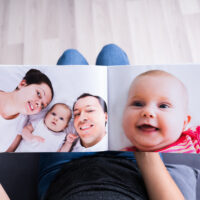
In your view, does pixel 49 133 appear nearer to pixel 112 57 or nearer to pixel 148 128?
pixel 148 128

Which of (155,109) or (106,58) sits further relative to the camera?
(106,58)

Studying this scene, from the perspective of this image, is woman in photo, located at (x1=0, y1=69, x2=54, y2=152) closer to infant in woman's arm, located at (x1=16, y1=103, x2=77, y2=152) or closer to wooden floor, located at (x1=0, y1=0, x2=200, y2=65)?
infant in woman's arm, located at (x1=16, y1=103, x2=77, y2=152)

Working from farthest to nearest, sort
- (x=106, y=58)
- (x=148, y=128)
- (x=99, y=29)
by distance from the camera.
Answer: (x=99, y=29) < (x=106, y=58) < (x=148, y=128)

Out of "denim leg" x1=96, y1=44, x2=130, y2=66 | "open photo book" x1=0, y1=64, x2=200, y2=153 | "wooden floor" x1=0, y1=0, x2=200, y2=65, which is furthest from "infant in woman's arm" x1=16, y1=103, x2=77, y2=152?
"wooden floor" x1=0, y1=0, x2=200, y2=65

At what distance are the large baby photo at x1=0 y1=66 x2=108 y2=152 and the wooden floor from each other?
0.43 m

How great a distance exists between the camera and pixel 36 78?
48 centimetres

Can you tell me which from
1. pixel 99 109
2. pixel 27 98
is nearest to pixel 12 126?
pixel 27 98

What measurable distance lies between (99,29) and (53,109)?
1.84 ft

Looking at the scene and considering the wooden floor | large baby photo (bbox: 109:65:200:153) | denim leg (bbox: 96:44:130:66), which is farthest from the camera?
the wooden floor

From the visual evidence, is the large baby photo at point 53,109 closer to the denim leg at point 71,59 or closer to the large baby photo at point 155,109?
the large baby photo at point 155,109

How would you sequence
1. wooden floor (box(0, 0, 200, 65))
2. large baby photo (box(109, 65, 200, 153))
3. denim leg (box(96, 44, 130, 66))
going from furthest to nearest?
wooden floor (box(0, 0, 200, 65))
denim leg (box(96, 44, 130, 66))
large baby photo (box(109, 65, 200, 153))

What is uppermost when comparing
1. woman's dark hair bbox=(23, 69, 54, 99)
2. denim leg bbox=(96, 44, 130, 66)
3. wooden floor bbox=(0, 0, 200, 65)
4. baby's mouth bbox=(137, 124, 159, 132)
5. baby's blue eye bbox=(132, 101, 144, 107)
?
wooden floor bbox=(0, 0, 200, 65)

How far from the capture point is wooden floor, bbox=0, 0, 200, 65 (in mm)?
895

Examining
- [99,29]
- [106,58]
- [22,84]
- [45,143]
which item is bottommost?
[45,143]
